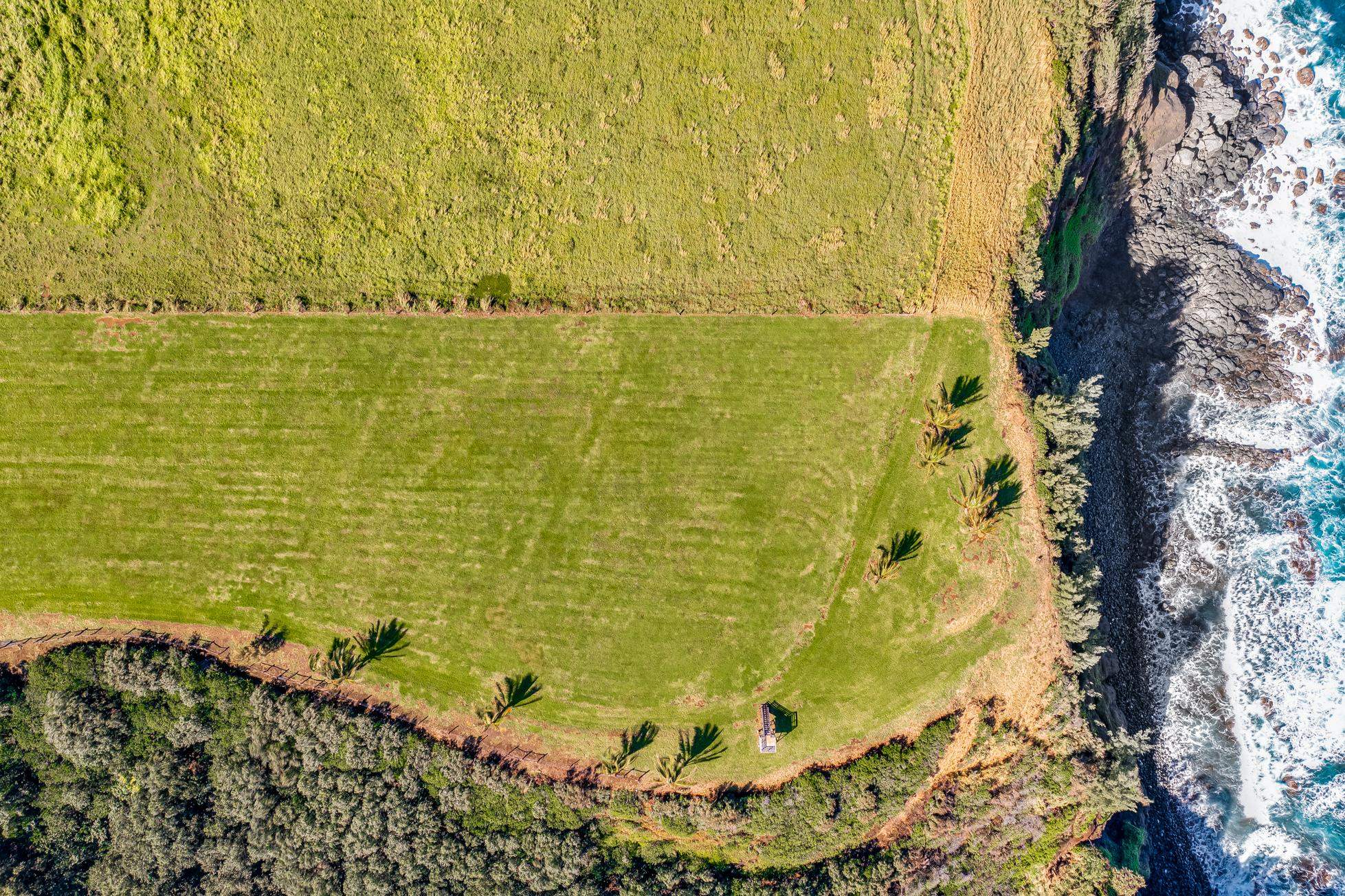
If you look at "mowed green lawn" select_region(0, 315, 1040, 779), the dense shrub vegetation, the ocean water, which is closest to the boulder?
the ocean water

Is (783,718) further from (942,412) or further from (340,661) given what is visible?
(340,661)

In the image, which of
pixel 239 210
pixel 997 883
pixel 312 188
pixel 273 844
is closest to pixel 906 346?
pixel 997 883

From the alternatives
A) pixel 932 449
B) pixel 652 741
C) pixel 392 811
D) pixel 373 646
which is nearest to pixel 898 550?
pixel 932 449

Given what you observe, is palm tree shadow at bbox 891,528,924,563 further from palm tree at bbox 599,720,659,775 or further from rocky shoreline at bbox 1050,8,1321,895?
palm tree at bbox 599,720,659,775

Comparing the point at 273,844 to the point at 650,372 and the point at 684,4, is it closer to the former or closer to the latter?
the point at 650,372

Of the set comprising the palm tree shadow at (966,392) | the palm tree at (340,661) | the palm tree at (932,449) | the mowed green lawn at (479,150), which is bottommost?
the palm tree at (340,661)

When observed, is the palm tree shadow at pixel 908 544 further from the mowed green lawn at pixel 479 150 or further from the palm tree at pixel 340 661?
the palm tree at pixel 340 661

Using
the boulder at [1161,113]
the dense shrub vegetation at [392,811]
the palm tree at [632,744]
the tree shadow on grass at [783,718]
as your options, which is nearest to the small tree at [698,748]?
the palm tree at [632,744]
